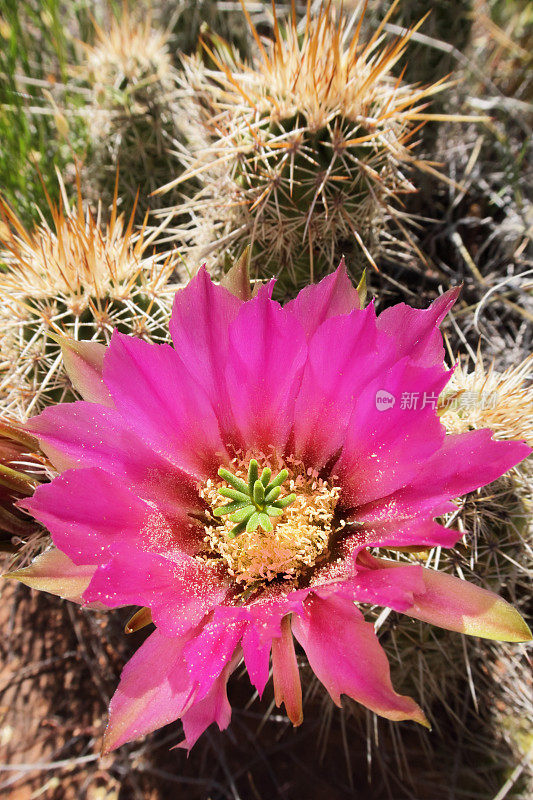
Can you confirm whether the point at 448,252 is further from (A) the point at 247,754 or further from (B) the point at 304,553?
(A) the point at 247,754

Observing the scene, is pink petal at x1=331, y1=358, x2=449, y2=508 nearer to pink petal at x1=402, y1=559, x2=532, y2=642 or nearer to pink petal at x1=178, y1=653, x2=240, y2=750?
pink petal at x1=402, y1=559, x2=532, y2=642

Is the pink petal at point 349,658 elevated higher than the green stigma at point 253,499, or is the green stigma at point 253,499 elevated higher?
the green stigma at point 253,499

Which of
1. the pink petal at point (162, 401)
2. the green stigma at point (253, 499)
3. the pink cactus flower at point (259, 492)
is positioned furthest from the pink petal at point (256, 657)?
the pink petal at point (162, 401)

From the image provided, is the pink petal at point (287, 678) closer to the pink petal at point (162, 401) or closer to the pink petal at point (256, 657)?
the pink petal at point (256, 657)

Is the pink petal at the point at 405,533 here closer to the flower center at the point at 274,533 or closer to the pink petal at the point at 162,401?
the flower center at the point at 274,533

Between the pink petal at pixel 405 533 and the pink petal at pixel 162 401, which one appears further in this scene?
the pink petal at pixel 162 401

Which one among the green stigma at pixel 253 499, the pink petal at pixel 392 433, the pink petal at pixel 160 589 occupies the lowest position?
the pink petal at pixel 160 589
